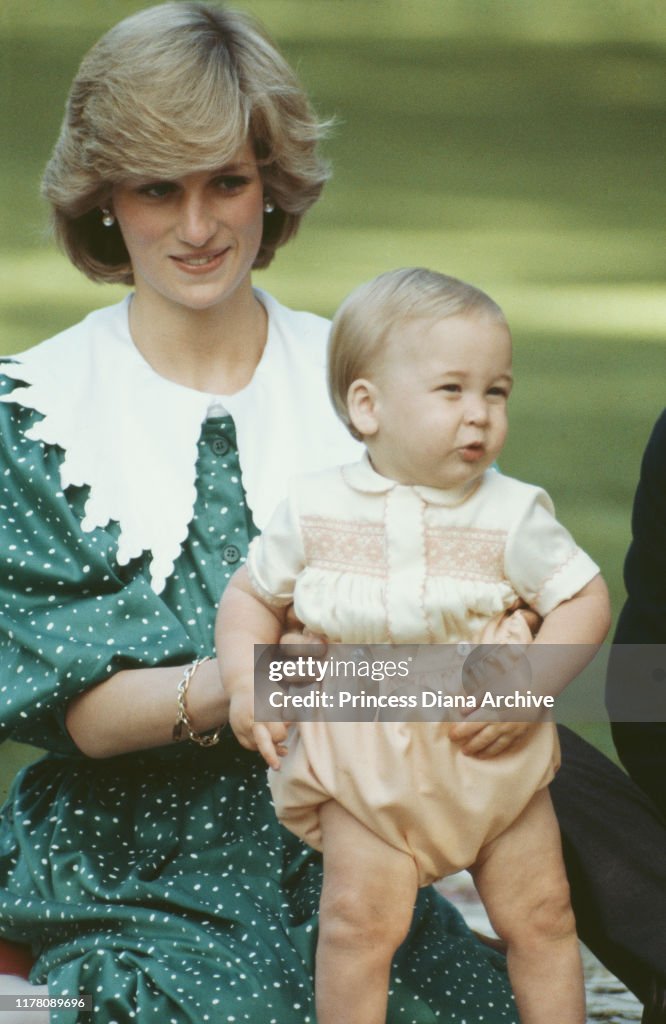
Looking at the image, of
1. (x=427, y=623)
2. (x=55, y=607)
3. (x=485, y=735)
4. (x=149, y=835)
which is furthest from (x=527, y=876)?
(x=55, y=607)

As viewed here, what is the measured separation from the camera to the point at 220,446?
2412mm

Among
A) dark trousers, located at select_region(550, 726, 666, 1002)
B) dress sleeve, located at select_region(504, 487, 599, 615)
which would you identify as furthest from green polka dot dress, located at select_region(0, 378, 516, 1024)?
dress sleeve, located at select_region(504, 487, 599, 615)

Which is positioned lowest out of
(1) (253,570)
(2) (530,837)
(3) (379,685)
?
(2) (530,837)

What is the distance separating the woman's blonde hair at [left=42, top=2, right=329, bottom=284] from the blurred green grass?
144 centimetres

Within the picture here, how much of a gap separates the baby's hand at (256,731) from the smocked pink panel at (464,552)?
23 cm

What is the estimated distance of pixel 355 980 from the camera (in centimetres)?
182

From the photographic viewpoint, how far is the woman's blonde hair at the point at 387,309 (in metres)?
1.82

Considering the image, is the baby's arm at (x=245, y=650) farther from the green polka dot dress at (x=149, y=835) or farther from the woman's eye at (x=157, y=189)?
the woman's eye at (x=157, y=189)

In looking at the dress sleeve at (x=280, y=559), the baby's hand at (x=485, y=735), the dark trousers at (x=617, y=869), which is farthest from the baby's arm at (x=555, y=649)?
the dark trousers at (x=617, y=869)

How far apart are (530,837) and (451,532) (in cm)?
33

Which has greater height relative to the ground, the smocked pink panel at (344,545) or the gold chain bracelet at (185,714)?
the smocked pink panel at (344,545)

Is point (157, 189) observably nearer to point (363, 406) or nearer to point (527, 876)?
point (363, 406)

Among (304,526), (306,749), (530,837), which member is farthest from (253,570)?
(530,837)

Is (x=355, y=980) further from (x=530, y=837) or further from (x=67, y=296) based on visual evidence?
(x=67, y=296)
